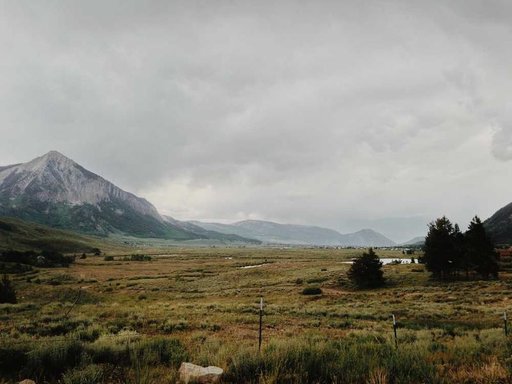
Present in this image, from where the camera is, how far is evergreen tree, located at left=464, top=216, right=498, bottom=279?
49.1 m

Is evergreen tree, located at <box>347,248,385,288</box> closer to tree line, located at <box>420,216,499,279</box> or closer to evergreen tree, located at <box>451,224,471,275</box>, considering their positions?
tree line, located at <box>420,216,499,279</box>

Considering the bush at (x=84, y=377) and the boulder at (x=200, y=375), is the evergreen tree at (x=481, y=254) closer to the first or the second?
the boulder at (x=200, y=375)

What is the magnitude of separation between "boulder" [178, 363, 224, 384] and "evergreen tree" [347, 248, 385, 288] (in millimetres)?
46986

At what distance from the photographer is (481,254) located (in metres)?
49.7

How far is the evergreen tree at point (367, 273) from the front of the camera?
168 feet

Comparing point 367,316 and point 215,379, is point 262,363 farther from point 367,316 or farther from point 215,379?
point 367,316

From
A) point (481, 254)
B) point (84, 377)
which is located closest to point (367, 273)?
point (481, 254)

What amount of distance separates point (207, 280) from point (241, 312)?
127 feet

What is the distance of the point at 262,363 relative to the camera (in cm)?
842

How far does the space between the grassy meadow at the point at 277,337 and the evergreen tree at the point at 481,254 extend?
9.55 ft

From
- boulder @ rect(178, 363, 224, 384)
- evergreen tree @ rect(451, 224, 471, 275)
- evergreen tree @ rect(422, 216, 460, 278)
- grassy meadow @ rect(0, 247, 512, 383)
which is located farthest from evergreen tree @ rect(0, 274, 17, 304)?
evergreen tree @ rect(451, 224, 471, 275)

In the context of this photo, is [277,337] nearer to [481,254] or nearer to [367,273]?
[367,273]

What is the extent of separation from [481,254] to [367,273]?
15863 millimetres

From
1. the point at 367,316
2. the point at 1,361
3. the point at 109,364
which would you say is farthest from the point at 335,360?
the point at 367,316
